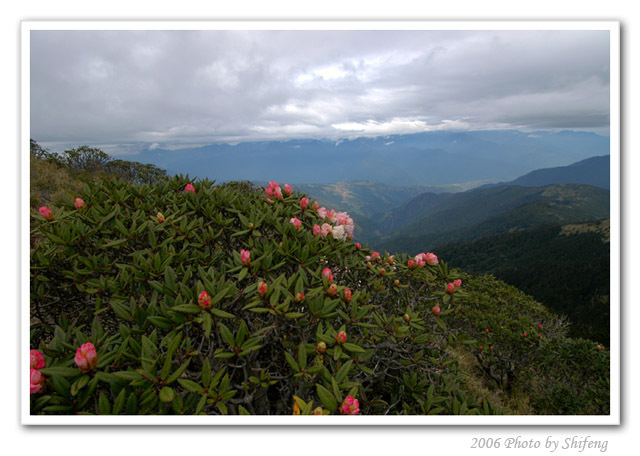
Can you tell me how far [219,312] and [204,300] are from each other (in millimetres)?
103

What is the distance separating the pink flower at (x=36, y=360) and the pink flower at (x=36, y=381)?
0.03 metres

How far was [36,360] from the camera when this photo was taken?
53.6 inches

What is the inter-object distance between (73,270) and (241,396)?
1483 millimetres

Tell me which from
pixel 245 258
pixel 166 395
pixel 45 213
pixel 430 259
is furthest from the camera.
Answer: pixel 430 259

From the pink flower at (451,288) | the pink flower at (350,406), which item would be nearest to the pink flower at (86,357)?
the pink flower at (350,406)

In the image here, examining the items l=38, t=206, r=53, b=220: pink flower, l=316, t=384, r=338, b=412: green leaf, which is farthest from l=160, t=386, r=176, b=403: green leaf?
l=38, t=206, r=53, b=220: pink flower

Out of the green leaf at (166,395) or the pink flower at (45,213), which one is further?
the pink flower at (45,213)

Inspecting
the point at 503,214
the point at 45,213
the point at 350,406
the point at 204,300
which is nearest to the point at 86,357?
the point at 204,300

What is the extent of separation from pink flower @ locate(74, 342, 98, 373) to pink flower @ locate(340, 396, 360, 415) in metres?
1.20

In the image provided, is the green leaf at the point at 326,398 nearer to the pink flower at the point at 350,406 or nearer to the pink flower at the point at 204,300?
the pink flower at the point at 350,406

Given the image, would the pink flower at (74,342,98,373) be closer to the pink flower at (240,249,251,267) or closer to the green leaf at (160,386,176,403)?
the green leaf at (160,386,176,403)

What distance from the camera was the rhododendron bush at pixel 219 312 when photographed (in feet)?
4.67

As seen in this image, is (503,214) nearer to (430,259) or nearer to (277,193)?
(430,259)
